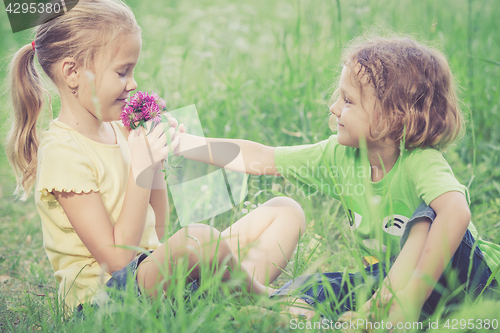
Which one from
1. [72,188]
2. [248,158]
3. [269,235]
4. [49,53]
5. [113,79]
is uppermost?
[49,53]

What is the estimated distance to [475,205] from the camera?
2539 millimetres

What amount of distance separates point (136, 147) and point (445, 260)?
3.77ft

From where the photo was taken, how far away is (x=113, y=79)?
5.36 feet

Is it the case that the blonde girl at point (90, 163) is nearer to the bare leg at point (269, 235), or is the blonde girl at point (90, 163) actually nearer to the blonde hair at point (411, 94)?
the bare leg at point (269, 235)

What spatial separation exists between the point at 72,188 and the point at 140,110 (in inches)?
14.9

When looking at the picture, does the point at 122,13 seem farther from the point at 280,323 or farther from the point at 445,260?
the point at 445,260

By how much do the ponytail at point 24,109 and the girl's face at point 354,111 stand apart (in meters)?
1.22

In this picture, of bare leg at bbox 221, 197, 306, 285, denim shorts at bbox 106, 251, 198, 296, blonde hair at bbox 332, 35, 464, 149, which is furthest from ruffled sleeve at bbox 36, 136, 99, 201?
blonde hair at bbox 332, 35, 464, 149

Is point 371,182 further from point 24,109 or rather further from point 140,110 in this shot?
point 24,109

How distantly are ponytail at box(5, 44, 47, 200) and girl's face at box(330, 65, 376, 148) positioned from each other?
1.22 m

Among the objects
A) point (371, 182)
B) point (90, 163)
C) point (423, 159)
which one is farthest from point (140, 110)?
point (423, 159)

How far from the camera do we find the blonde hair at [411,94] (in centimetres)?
166

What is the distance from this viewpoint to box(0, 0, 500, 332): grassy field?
141 cm

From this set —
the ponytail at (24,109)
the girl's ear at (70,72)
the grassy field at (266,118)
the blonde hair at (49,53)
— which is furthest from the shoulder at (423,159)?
the ponytail at (24,109)
